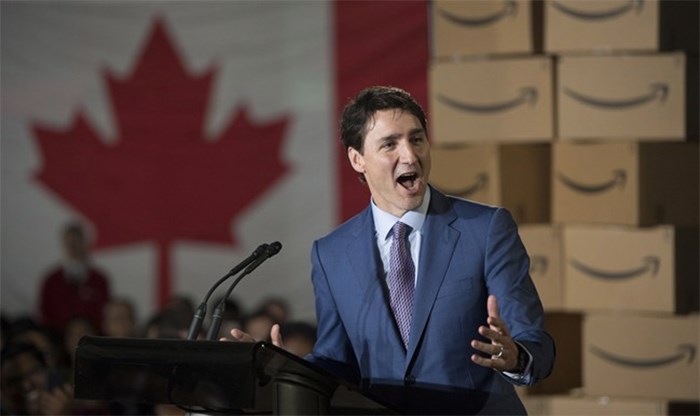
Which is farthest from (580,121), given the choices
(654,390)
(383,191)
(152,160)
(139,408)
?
(152,160)

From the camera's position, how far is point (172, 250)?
8016mm

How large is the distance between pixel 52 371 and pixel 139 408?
0.40 meters

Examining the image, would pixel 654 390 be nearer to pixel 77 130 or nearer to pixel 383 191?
pixel 383 191

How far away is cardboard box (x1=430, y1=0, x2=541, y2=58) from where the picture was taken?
500 cm

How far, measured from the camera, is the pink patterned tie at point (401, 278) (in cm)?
274

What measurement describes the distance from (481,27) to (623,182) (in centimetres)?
77

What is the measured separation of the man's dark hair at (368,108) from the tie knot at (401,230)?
0.17 meters

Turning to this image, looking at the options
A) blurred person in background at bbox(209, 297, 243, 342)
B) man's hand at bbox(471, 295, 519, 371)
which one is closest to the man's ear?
man's hand at bbox(471, 295, 519, 371)

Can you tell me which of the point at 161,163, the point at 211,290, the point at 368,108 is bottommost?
the point at 161,163

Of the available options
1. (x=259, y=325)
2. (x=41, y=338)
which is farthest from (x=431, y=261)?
(x=41, y=338)

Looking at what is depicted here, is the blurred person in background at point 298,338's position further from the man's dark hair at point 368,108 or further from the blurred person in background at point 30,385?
the man's dark hair at point 368,108

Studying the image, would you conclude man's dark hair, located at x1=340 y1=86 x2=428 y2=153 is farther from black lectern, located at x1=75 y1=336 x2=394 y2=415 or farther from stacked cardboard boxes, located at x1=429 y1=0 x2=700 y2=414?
stacked cardboard boxes, located at x1=429 y1=0 x2=700 y2=414

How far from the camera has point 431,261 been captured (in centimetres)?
274

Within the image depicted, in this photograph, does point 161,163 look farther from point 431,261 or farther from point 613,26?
point 431,261
